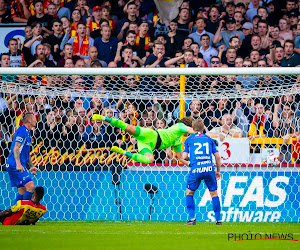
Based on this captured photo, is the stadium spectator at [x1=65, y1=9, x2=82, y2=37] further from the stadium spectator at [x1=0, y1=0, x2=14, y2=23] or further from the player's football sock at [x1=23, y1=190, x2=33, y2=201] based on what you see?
the player's football sock at [x1=23, y1=190, x2=33, y2=201]

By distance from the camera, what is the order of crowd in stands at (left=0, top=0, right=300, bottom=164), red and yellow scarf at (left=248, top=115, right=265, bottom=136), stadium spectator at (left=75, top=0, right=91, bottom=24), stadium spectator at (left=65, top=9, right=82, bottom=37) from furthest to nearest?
stadium spectator at (left=75, top=0, right=91, bottom=24)
stadium spectator at (left=65, top=9, right=82, bottom=37)
crowd in stands at (left=0, top=0, right=300, bottom=164)
red and yellow scarf at (left=248, top=115, right=265, bottom=136)

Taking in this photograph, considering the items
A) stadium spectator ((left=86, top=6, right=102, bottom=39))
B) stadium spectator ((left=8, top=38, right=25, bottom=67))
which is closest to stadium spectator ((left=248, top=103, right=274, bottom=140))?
stadium spectator ((left=86, top=6, right=102, bottom=39))

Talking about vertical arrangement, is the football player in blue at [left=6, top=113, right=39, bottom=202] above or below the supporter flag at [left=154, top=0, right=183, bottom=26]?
below

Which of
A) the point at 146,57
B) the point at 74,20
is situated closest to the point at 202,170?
the point at 146,57

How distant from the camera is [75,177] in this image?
8.03 m

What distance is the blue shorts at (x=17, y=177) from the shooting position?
749 centimetres

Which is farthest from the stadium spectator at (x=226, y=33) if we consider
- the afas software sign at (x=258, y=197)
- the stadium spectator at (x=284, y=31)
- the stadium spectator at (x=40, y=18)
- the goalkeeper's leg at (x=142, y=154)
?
the goalkeeper's leg at (x=142, y=154)

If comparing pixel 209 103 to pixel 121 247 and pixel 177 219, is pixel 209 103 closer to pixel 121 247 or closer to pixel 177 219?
pixel 177 219

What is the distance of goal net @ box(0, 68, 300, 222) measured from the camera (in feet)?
25.9

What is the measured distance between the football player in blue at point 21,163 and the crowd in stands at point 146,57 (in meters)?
0.90

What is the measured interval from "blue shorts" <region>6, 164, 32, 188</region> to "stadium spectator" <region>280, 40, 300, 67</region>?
563 cm

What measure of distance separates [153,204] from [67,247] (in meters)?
3.86

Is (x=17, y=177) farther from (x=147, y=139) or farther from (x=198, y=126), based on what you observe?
(x=198, y=126)

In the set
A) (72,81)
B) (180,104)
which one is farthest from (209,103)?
(72,81)
